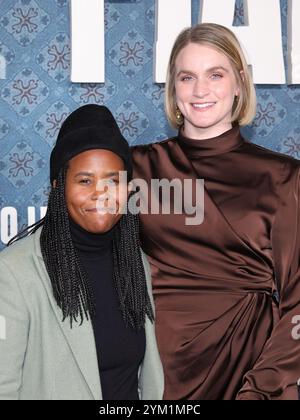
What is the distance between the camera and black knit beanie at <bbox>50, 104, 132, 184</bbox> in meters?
1.51

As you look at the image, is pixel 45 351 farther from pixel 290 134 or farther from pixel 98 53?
pixel 290 134

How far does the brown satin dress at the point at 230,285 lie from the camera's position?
183 cm

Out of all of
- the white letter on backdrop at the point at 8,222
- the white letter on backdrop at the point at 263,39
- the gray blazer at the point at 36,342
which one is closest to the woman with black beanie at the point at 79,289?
the gray blazer at the point at 36,342

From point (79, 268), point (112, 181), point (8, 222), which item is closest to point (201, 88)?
point (112, 181)

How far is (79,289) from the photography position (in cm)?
154

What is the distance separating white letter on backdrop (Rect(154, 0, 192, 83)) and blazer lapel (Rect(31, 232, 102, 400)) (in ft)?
4.31

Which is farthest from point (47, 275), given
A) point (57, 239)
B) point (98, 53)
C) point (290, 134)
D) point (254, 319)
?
point (290, 134)

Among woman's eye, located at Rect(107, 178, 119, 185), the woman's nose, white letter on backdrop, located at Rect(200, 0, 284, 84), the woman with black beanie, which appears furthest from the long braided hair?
white letter on backdrop, located at Rect(200, 0, 284, 84)

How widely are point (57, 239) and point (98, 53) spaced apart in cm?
125

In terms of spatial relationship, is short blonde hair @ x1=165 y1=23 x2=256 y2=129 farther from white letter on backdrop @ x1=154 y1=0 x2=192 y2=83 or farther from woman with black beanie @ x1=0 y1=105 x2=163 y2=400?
white letter on backdrop @ x1=154 y1=0 x2=192 y2=83

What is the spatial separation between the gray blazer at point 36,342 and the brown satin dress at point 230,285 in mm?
424

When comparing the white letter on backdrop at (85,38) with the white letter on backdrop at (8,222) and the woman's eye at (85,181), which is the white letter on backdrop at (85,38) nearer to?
the white letter on backdrop at (8,222)

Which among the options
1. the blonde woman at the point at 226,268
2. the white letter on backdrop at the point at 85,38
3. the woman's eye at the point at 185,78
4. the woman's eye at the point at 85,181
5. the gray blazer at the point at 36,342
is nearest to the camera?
the gray blazer at the point at 36,342

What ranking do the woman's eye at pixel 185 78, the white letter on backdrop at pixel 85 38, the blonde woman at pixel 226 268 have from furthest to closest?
the white letter on backdrop at pixel 85 38 < the woman's eye at pixel 185 78 < the blonde woman at pixel 226 268
